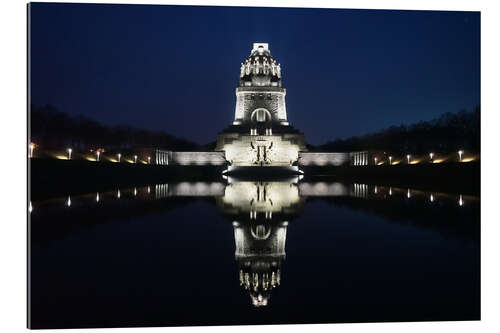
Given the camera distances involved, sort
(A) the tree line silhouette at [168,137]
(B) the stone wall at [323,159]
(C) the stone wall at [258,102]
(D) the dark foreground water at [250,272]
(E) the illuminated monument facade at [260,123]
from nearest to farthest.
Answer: (D) the dark foreground water at [250,272], (A) the tree line silhouette at [168,137], (B) the stone wall at [323,159], (E) the illuminated monument facade at [260,123], (C) the stone wall at [258,102]

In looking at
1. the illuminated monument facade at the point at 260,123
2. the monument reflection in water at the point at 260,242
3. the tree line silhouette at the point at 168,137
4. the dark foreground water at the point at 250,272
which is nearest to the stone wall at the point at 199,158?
the illuminated monument facade at the point at 260,123

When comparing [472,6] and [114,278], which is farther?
[472,6]

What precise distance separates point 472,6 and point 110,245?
624cm

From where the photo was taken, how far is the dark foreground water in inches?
201

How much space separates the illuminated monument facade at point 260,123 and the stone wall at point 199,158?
78 centimetres

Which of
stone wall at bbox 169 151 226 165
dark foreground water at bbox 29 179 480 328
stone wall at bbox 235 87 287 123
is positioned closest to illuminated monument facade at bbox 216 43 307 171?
stone wall at bbox 235 87 287 123

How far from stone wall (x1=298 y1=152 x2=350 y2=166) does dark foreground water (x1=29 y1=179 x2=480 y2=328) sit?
119ft

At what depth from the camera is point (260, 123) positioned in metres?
51.0

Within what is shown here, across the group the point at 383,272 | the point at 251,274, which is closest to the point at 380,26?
the point at 383,272

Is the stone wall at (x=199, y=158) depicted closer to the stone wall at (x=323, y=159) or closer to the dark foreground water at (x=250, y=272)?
the stone wall at (x=323, y=159)

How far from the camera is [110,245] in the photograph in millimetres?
7316

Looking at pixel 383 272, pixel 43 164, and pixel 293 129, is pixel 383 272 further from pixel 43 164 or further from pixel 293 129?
pixel 293 129

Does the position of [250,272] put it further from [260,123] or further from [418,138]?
[260,123]

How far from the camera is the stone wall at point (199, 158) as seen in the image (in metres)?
45.8
